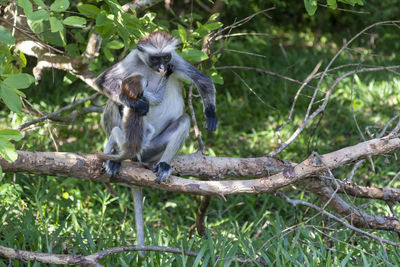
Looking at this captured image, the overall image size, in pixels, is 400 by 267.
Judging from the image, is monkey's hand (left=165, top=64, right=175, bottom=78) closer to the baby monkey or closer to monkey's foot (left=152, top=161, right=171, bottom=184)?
the baby monkey

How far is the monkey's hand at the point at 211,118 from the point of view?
13.5ft

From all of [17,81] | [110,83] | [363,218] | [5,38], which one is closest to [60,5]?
[5,38]

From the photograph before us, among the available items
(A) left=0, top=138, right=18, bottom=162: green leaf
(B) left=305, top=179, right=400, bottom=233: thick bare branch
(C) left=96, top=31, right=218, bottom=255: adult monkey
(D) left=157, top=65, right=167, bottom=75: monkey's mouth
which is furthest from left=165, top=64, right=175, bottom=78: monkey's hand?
(A) left=0, top=138, right=18, bottom=162: green leaf

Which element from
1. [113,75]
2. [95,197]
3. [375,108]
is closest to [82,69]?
[113,75]

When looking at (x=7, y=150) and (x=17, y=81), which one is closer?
(x=7, y=150)

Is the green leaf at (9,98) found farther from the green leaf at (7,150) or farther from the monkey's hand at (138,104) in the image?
the monkey's hand at (138,104)

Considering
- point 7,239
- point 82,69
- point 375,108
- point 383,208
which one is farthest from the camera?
point 375,108

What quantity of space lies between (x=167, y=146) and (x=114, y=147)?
411 mm

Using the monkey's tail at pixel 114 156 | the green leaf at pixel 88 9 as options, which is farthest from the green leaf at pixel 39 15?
the monkey's tail at pixel 114 156

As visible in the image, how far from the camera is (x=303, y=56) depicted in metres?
9.20

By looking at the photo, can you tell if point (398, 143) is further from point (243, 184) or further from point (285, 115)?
point (285, 115)

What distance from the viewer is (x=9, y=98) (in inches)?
103

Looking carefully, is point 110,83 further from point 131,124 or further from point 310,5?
point 310,5

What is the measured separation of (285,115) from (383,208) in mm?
2542
